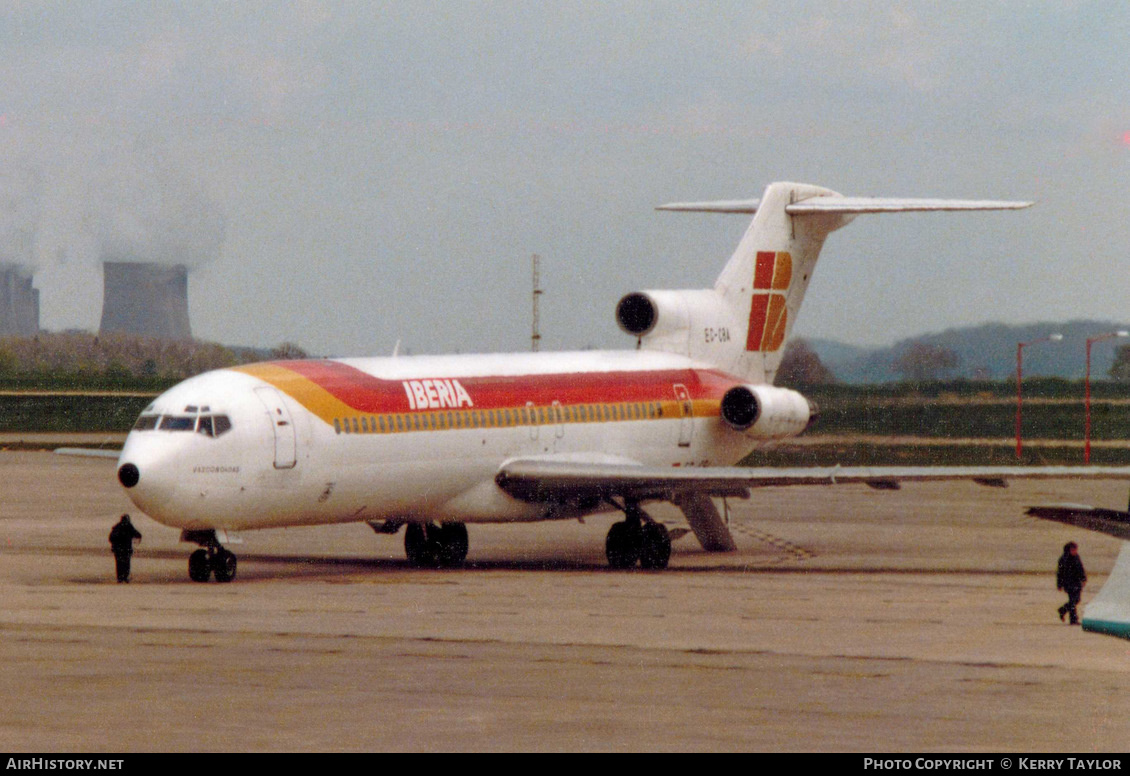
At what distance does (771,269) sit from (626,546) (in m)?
8.93

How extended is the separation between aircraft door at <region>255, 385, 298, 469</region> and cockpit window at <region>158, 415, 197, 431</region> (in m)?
1.23

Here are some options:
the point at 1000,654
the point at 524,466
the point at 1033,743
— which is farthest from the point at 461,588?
the point at 1033,743

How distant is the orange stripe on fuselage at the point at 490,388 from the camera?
30281 millimetres

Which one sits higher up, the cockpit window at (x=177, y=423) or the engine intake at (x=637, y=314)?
the engine intake at (x=637, y=314)

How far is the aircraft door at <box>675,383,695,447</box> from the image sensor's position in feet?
120

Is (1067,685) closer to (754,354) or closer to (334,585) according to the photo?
(334,585)

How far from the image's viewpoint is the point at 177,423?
28734 millimetres

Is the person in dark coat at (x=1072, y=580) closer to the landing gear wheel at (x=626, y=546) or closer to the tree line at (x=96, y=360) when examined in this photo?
the landing gear wheel at (x=626, y=546)

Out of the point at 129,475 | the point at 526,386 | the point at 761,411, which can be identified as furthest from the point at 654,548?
the point at 129,475

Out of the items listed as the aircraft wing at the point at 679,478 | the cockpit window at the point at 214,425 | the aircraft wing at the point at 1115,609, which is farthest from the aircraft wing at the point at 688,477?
the aircraft wing at the point at 1115,609

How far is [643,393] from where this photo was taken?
118 feet

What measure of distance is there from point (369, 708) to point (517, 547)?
21.7 metres

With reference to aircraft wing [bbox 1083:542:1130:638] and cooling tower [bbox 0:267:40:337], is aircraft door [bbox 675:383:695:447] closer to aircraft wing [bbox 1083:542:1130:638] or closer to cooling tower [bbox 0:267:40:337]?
aircraft wing [bbox 1083:542:1130:638]

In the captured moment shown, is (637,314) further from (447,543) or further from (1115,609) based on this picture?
(1115,609)
